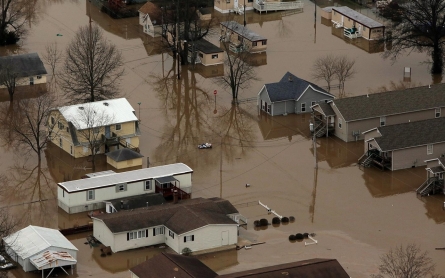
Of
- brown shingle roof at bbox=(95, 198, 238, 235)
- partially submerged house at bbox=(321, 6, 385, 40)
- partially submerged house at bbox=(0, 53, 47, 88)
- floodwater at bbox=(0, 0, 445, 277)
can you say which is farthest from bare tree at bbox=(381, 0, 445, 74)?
brown shingle roof at bbox=(95, 198, 238, 235)

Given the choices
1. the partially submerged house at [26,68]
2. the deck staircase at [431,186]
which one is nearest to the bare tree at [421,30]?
the deck staircase at [431,186]

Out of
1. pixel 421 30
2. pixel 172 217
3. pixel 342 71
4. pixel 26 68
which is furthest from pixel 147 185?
pixel 421 30

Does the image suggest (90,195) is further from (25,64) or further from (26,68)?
(25,64)

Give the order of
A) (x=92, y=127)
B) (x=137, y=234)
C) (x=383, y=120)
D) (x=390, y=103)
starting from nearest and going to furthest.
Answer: (x=137, y=234) < (x=92, y=127) < (x=383, y=120) < (x=390, y=103)

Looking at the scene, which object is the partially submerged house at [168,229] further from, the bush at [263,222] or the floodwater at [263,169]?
the bush at [263,222]

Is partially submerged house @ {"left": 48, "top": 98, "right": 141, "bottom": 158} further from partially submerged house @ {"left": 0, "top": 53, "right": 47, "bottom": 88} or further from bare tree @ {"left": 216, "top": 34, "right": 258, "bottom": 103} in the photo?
partially submerged house @ {"left": 0, "top": 53, "right": 47, "bottom": 88}

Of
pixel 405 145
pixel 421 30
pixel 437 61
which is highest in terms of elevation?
pixel 421 30

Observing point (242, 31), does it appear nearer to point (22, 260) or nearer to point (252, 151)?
point (252, 151)
